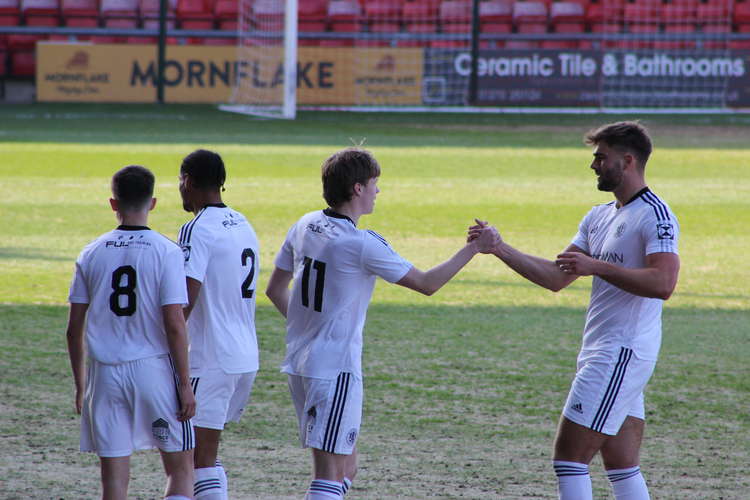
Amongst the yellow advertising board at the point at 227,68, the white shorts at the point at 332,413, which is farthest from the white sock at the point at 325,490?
the yellow advertising board at the point at 227,68

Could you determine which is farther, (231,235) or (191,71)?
(191,71)

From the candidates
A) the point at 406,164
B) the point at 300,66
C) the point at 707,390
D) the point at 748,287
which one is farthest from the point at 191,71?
the point at 707,390

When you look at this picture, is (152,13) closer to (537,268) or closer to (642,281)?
(537,268)

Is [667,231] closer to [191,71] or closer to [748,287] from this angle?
[748,287]

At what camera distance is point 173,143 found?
2005 centimetres

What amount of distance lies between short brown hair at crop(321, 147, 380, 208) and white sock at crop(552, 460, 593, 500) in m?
1.42

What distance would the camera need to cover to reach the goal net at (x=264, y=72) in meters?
25.9

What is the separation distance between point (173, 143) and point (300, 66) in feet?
25.9

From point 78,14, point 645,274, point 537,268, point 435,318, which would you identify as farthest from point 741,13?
point 645,274

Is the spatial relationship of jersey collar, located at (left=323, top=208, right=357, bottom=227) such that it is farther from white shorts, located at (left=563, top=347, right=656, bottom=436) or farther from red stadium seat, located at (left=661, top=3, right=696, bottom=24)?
red stadium seat, located at (left=661, top=3, right=696, bottom=24)

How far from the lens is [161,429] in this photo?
13.5ft

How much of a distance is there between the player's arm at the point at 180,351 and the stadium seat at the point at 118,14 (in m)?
28.1

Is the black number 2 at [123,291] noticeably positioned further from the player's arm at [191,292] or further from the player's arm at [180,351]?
the player's arm at [191,292]

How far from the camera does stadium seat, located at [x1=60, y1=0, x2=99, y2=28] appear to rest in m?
30.8
